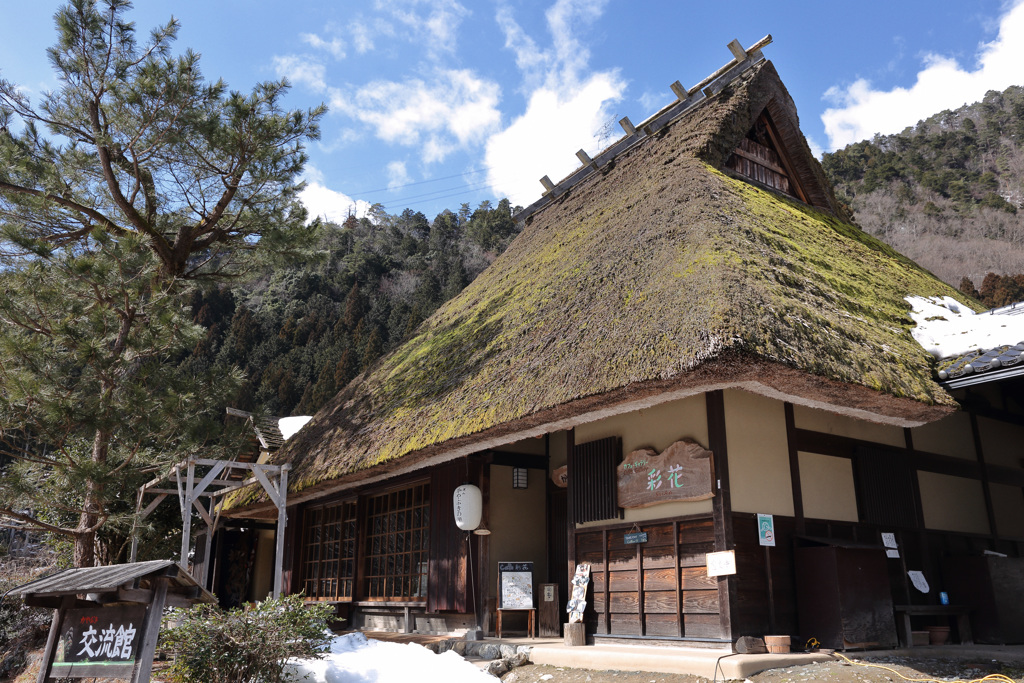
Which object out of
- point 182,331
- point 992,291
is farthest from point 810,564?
point 992,291

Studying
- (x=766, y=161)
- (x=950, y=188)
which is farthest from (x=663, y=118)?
(x=950, y=188)

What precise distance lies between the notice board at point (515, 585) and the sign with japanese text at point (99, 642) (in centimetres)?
389

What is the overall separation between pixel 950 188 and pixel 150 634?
36.0 meters

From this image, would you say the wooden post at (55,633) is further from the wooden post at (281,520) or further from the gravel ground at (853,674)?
the wooden post at (281,520)

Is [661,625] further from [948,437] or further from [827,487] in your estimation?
[948,437]

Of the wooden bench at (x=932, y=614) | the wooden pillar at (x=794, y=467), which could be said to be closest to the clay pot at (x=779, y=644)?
the wooden pillar at (x=794, y=467)

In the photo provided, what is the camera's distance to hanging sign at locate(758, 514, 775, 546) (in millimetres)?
5258

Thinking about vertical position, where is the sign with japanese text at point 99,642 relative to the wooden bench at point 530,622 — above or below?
above

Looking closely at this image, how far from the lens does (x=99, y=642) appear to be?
3799mm

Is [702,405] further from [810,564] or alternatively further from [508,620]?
[508,620]

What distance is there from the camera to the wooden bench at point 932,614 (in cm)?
556

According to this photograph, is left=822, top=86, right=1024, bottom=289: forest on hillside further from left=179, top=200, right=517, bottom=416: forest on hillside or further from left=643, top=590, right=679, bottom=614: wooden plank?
left=643, top=590, right=679, bottom=614: wooden plank

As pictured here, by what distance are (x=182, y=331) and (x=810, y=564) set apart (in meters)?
6.82

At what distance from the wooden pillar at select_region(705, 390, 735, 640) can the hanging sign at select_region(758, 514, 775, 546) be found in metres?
0.30
